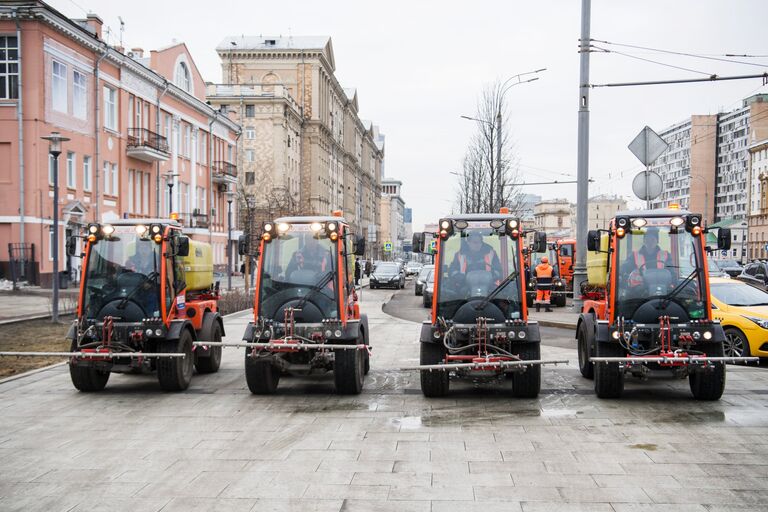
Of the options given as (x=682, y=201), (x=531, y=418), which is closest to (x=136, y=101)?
(x=531, y=418)

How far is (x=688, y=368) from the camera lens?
9.99 meters

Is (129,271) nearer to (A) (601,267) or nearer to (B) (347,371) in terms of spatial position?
(B) (347,371)

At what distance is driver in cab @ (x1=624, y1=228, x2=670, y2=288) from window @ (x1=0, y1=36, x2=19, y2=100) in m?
31.2

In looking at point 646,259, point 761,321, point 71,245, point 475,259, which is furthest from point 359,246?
point 761,321

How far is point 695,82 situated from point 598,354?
11368 mm

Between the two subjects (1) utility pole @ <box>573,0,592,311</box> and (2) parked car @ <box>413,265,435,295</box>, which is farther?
(2) parked car @ <box>413,265,435,295</box>

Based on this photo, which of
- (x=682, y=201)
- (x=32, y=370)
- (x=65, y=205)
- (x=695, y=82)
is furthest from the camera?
(x=682, y=201)

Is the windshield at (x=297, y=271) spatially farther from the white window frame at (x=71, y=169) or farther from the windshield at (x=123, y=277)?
the white window frame at (x=71, y=169)

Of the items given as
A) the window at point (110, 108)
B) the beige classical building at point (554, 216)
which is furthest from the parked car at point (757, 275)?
the beige classical building at point (554, 216)

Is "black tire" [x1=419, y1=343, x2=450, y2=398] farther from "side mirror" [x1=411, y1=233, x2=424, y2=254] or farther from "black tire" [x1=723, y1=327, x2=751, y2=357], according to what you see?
"black tire" [x1=723, y1=327, x2=751, y2=357]

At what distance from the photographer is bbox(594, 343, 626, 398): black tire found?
10.5 meters

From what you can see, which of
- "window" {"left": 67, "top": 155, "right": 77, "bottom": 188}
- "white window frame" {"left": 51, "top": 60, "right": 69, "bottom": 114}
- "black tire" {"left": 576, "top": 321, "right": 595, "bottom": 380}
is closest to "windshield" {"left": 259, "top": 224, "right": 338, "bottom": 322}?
"black tire" {"left": 576, "top": 321, "right": 595, "bottom": 380}

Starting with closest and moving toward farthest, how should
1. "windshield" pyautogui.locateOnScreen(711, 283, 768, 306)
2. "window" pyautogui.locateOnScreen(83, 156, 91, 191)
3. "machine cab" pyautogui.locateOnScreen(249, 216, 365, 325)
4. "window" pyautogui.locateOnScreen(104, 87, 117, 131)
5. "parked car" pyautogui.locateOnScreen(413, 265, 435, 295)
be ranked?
"machine cab" pyautogui.locateOnScreen(249, 216, 365, 325) < "windshield" pyautogui.locateOnScreen(711, 283, 768, 306) < "parked car" pyautogui.locateOnScreen(413, 265, 435, 295) < "window" pyautogui.locateOnScreen(83, 156, 91, 191) < "window" pyautogui.locateOnScreen(104, 87, 117, 131)

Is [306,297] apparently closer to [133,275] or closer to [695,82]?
[133,275]
